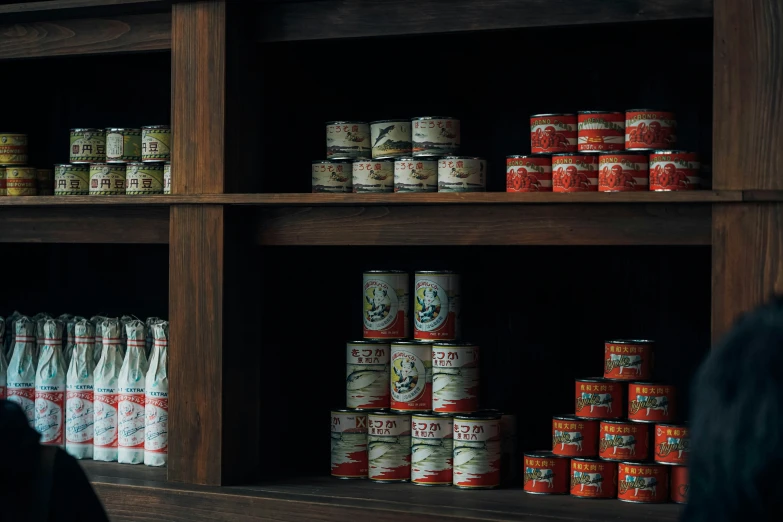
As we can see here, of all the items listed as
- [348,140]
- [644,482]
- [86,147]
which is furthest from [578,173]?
[86,147]

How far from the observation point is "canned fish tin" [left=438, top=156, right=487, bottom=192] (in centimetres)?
199

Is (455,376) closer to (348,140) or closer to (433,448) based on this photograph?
(433,448)

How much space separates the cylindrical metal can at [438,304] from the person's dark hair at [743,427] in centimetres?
140

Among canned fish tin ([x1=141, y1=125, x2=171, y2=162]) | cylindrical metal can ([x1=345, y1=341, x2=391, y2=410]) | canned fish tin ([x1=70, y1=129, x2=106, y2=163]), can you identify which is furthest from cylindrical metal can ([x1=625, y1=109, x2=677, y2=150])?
canned fish tin ([x1=70, y1=129, x2=106, y2=163])

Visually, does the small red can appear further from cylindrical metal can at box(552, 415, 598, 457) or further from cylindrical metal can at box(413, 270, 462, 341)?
cylindrical metal can at box(413, 270, 462, 341)

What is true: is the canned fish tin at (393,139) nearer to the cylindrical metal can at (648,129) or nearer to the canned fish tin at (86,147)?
the cylindrical metal can at (648,129)

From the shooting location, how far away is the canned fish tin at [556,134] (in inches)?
76.5

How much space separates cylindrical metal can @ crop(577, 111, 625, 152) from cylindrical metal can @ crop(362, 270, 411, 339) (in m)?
0.46

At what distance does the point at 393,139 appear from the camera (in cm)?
206

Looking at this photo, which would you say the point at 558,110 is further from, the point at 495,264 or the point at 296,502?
the point at 296,502

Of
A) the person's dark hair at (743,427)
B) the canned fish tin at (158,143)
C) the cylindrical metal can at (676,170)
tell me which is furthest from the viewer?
the canned fish tin at (158,143)

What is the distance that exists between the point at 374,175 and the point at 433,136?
13 centimetres

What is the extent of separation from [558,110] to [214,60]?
2.40 ft

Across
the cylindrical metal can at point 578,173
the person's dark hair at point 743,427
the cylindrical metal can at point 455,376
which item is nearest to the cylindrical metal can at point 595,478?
the cylindrical metal can at point 455,376
